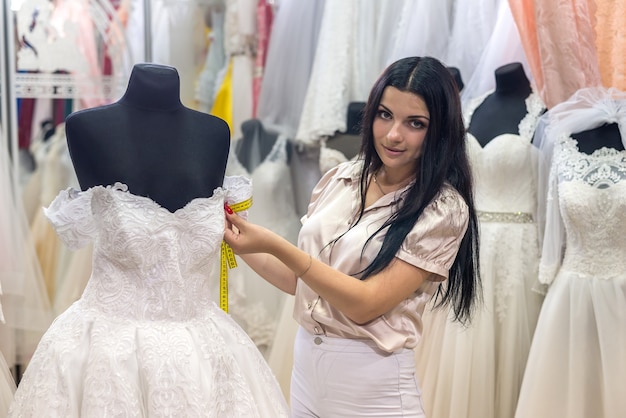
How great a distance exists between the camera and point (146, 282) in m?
1.67

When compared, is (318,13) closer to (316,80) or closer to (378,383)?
(316,80)

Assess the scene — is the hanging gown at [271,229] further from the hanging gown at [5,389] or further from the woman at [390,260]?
the woman at [390,260]

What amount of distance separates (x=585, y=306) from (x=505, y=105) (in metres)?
0.81

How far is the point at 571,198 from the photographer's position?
2693mm

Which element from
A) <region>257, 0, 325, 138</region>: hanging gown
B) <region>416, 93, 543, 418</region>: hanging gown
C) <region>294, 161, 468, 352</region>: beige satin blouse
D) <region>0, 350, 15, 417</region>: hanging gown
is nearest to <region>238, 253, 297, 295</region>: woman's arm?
<region>294, 161, 468, 352</region>: beige satin blouse

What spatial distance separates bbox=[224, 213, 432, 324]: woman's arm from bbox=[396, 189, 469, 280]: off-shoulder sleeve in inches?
1.1

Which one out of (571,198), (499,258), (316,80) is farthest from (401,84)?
(316,80)

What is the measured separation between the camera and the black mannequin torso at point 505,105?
3.01m

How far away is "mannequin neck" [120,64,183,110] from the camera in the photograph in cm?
A: 170

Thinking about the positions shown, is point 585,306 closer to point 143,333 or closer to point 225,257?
point 225,257

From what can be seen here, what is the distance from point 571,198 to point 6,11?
2498 millimetres

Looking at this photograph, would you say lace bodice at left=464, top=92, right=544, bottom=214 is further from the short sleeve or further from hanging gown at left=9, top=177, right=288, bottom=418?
hanging gown at left=9, top=177, right=288, bottom=418

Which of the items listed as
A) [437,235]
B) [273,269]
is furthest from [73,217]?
[437,235]

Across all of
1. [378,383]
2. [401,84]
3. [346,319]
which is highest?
[401,84]
